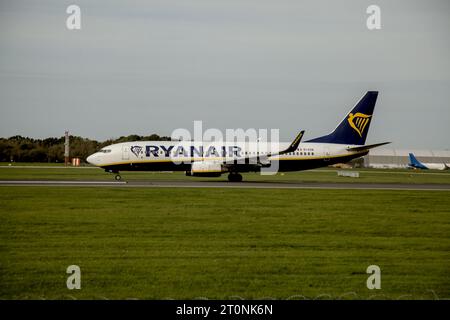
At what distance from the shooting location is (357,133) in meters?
61.6

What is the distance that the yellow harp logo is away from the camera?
2420 inches

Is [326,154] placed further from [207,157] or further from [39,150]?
[39,150]

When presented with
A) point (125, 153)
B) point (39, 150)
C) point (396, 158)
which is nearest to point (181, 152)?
point (125, 153)

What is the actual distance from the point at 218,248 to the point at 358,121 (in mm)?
45256

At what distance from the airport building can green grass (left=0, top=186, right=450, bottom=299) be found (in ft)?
423

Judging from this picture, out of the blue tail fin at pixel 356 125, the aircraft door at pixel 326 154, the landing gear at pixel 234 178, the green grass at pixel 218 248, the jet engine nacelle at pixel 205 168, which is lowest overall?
the green grass at pixel 218 248

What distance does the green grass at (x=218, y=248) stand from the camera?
1451 centimetres

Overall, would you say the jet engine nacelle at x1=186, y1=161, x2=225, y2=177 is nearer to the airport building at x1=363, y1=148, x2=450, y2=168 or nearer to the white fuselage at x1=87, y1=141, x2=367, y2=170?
the white fuselage at x1=87, y1=141, x2=367, y2=170

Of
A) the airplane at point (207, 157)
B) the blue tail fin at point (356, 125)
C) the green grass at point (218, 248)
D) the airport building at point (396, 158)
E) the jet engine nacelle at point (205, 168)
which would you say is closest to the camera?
the green grass at point (218, 248)

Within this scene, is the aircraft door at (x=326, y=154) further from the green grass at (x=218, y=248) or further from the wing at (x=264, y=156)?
the green grass at (x=218, y=248)

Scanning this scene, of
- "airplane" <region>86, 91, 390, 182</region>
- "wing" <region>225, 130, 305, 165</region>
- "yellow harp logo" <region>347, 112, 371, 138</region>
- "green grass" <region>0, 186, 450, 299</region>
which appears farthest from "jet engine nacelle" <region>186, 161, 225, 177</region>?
"green grass" <region>0, 186, 450, 299</region>

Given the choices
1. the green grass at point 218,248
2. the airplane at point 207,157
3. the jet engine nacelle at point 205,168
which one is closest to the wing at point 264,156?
the airplane at point 207,157

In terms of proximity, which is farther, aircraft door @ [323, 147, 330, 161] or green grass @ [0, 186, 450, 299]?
aircraft door @ [323, 147, 330, 161]
